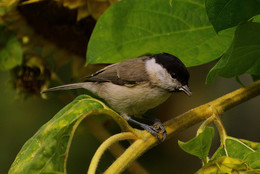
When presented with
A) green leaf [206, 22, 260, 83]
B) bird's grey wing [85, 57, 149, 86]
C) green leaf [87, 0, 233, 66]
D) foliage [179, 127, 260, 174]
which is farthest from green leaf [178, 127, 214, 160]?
bird's grey wing [85, 57, 149, 86]

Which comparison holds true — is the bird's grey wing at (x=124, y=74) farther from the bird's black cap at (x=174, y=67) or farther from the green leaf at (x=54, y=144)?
the green leaf at (x=54, y=144)

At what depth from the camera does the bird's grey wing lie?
1.79m

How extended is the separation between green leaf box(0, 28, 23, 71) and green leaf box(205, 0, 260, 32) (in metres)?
0.84

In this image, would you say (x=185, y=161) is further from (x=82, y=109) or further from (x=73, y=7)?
(x=82, y=109)

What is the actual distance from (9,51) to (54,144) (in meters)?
0.76

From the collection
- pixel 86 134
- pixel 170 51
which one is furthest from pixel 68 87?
pixel 170 51

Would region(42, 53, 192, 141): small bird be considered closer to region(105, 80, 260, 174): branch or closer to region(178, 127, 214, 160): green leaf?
region(105, 80, 260, 174): branch

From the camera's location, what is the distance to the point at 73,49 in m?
1.69

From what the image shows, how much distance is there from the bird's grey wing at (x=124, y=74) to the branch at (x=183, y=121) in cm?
76

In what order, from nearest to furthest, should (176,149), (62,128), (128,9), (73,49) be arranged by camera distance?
(62,128) < (128,9) < (73,49) < (176,149)

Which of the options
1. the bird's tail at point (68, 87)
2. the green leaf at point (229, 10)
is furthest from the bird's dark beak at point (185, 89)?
the green leaf at point (229, 10)

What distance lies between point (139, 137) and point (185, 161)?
3.71 ft

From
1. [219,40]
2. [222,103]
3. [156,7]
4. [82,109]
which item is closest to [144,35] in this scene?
[156,7]

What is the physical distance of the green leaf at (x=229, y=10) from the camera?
88cm
